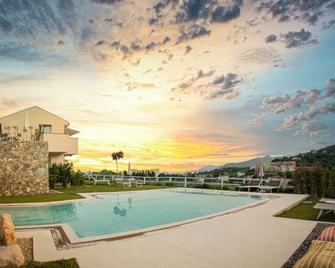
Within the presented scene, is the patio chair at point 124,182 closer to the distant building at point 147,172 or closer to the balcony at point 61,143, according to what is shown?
the distant building at point 147,172

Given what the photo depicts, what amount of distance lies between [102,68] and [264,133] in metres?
11.7

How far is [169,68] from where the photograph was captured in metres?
17.7

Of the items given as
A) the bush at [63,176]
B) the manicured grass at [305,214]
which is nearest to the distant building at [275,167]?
the manicured grass at [305,214]

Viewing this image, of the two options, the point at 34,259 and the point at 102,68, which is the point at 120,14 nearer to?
the point at 102,68

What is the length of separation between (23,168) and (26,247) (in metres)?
14.2

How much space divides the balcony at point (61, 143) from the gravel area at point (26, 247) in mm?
22714

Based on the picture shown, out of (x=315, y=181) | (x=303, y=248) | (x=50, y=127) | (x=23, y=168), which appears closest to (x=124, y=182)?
(x=23, y=168)

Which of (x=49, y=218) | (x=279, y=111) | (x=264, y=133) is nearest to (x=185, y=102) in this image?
(x=279, y=111)

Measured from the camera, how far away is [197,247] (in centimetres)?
A: 707

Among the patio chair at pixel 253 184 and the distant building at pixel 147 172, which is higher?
the distant building at pixel 147 172

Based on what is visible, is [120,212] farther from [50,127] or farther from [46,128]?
[50,127]

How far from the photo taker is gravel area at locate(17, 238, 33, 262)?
668 cm

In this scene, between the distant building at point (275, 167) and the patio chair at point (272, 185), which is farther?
the distant building at point (275, 167)

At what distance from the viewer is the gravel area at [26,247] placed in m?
6.68
